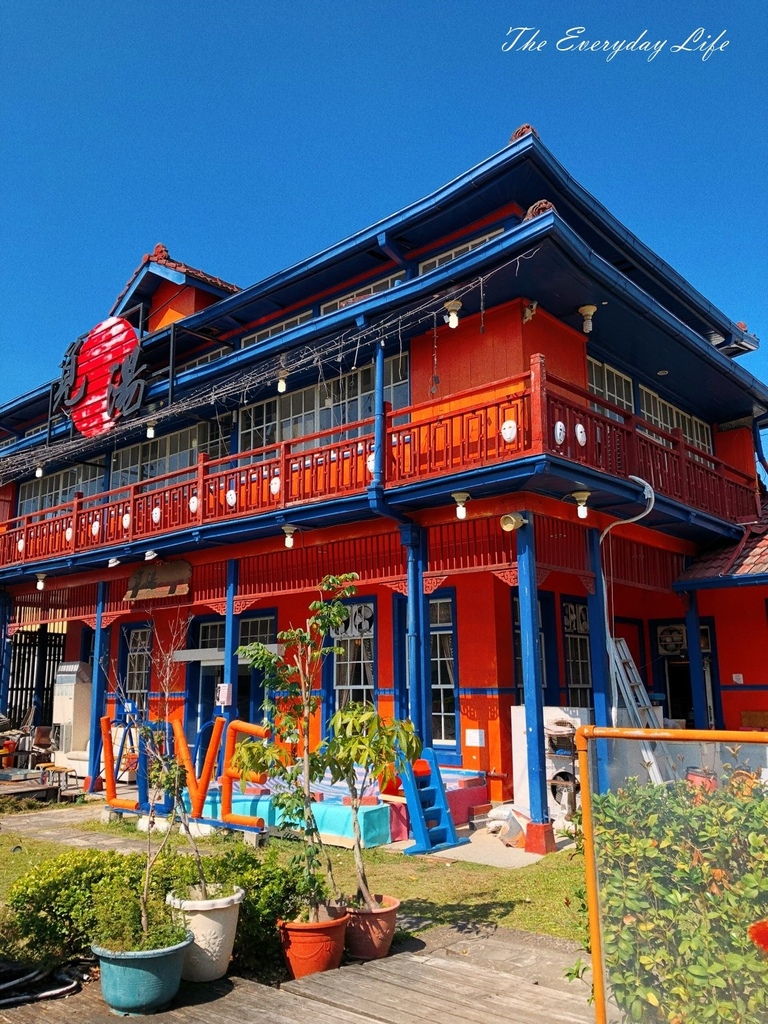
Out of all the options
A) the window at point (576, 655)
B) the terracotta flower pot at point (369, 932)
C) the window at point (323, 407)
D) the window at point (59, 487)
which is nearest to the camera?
the terracotta flower pot at point (369, 932)

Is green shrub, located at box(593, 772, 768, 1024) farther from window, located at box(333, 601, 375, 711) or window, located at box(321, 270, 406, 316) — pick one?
window, located at box(321, 270, 406, 316)

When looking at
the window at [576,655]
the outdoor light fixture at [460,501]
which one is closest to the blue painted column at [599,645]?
the outdoor light fixture at [460,501]

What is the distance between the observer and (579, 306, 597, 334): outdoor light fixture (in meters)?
11.9

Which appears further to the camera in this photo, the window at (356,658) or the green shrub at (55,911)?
the window at (356,658)

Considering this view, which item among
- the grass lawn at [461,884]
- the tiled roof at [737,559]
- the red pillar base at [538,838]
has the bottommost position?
the grass lawn at [461,884]

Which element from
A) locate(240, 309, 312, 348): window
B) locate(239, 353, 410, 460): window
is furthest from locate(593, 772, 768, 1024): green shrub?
locate(240, 309, 312, 348): window

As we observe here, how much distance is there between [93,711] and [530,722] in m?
9.58

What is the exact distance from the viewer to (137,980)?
4785 millimetres

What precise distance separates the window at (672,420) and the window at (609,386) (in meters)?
0.43

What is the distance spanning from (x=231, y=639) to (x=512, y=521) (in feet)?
18.4

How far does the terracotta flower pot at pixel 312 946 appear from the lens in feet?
18.0

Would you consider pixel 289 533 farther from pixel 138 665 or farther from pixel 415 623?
pixel 138 665

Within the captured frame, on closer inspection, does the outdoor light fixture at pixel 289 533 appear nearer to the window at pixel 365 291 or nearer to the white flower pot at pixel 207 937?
the window at pixel 365 291

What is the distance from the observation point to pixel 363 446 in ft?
38.5
